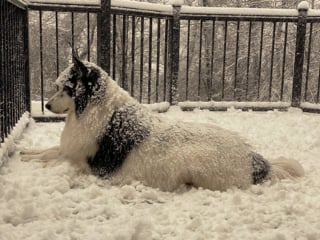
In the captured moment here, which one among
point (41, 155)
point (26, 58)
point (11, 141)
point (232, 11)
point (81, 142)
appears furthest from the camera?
point (232, 11)

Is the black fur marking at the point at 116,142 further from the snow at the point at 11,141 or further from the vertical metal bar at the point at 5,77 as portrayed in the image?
the vertical metal bar at the point at 5,77

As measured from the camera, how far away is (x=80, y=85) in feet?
12.5

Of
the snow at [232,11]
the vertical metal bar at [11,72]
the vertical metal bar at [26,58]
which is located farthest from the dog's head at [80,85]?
the snow at [232,11]

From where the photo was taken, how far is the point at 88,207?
2.98 metres

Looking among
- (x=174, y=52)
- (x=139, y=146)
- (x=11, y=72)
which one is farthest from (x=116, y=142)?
(x=174, y=52)

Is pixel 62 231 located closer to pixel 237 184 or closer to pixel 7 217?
pixel 7 217

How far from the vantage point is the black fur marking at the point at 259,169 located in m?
3.67

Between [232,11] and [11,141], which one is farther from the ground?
[232,11]

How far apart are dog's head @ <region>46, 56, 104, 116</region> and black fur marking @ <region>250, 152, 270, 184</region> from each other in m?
1.48

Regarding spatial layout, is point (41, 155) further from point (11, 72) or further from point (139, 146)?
point (11, 72)

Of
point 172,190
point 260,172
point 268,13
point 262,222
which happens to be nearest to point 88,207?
point 172,190

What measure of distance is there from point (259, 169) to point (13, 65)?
306cm

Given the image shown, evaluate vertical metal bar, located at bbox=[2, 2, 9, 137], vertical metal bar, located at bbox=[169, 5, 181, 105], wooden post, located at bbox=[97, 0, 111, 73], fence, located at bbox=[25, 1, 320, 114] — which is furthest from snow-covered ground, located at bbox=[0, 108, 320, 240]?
vertical metal bar, located at bbox=[169, 5, 181, 105]

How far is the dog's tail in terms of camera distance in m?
3.79
